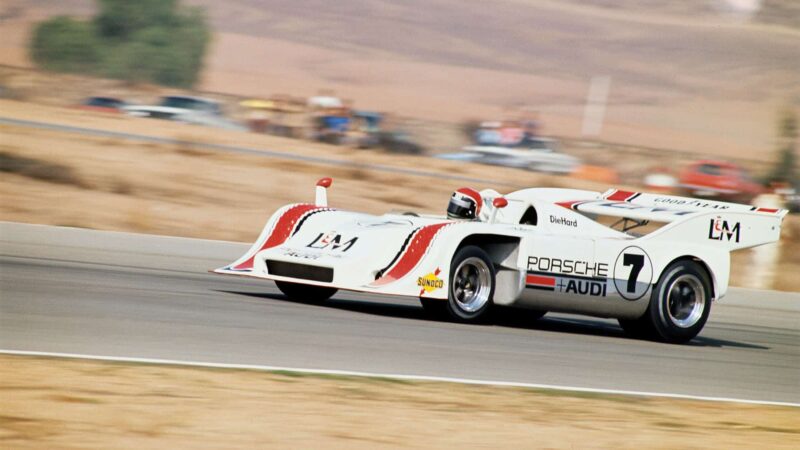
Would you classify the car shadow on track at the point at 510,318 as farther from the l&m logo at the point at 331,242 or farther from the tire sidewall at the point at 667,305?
the l&m logo at the point at 331,242

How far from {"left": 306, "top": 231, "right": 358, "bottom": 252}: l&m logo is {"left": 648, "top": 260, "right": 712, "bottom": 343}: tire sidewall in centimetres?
298

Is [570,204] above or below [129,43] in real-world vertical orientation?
below

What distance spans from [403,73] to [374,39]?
5632 millimetres

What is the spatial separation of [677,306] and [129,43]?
4303 cm

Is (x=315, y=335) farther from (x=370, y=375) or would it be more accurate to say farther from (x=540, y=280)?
(x=540, y=280)

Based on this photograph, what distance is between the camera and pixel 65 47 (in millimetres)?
51188

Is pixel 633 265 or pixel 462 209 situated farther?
pixel 633 265

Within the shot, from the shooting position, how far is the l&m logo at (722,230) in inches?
453

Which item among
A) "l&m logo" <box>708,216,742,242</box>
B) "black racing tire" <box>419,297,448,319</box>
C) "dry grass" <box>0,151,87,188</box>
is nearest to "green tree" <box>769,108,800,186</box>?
"dry grass" <box>0,151,87,188</box>

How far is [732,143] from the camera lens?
6700 centimetres

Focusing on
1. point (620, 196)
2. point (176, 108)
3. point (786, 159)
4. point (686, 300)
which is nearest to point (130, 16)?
point (176, 108)

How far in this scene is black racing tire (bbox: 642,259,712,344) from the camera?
11.2 metres

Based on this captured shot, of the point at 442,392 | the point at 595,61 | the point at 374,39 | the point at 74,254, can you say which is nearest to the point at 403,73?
the point at 374,39

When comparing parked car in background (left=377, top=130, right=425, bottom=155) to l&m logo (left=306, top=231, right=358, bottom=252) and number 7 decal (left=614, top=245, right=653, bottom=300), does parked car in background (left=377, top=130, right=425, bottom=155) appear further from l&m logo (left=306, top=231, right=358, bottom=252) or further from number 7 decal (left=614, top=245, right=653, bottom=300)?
l&m logo (left=306, top=231, right=358, bottom=252)
